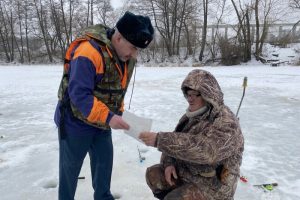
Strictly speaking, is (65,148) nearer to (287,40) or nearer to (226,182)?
(226,182)

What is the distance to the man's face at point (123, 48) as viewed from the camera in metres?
2.05

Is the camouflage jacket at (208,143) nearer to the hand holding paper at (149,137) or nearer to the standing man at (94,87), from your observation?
the hand holding paper at (149,137)

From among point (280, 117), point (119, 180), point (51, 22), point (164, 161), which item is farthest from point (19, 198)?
point (51, 22)

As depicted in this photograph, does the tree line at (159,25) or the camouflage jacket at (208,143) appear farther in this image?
the tree line at (159,25)

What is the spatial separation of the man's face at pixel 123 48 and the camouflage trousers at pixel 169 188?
846 mm

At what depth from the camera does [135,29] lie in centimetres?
199

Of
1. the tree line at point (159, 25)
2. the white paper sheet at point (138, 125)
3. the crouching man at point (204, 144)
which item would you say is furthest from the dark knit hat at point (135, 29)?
the tree line at point (159, 25)

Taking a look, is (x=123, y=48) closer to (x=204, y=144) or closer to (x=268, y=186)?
(x=204, y=144)

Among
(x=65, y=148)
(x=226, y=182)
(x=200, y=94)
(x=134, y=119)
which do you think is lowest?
(x=226, y=182)

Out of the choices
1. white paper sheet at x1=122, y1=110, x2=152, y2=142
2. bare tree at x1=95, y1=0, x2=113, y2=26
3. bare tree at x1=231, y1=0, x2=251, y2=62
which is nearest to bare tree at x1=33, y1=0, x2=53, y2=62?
bare tree at x1=95, y1=0, x2=113, y2=26

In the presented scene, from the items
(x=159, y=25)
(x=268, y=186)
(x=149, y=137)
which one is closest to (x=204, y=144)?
(x=149, y=137)

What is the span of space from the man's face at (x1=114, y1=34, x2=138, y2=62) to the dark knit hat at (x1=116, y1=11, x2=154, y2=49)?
39 millimetres

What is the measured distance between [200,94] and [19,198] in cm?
206

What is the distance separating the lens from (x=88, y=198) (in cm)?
291
